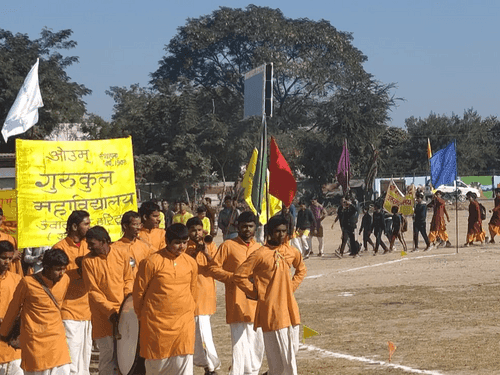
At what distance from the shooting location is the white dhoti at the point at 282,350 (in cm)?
780

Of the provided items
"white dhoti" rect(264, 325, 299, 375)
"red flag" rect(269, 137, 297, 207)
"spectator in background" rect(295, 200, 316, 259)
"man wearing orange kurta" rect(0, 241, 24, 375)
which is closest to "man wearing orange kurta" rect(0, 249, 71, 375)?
"man wearing orange kurta" rect(0, 241, 24, 375)

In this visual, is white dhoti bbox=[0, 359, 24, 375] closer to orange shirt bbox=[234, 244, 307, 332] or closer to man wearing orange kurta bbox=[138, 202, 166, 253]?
orange shirt bbox=[234, 244, 307, 332]

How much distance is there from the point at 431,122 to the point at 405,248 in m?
44.5

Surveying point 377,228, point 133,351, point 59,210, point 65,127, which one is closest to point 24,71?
point 65,127

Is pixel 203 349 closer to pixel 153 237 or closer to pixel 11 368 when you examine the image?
pixel 153 237

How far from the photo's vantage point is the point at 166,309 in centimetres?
732

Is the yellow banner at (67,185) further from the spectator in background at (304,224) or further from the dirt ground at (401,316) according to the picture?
the spectator in background at (304,224)

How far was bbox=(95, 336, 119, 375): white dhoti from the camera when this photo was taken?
27.5 ft

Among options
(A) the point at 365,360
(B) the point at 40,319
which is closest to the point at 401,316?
(A) the point at 365,360

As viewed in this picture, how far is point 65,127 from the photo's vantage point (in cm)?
4803

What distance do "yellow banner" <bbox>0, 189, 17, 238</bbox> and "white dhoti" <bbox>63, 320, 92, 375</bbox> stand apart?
3.77 m

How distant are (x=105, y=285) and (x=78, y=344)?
0.58 metres

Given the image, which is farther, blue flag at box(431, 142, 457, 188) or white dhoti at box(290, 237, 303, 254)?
blue flag at box(431, 142, 457, 188)

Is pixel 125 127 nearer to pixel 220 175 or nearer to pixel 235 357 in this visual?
pixel 220 175
